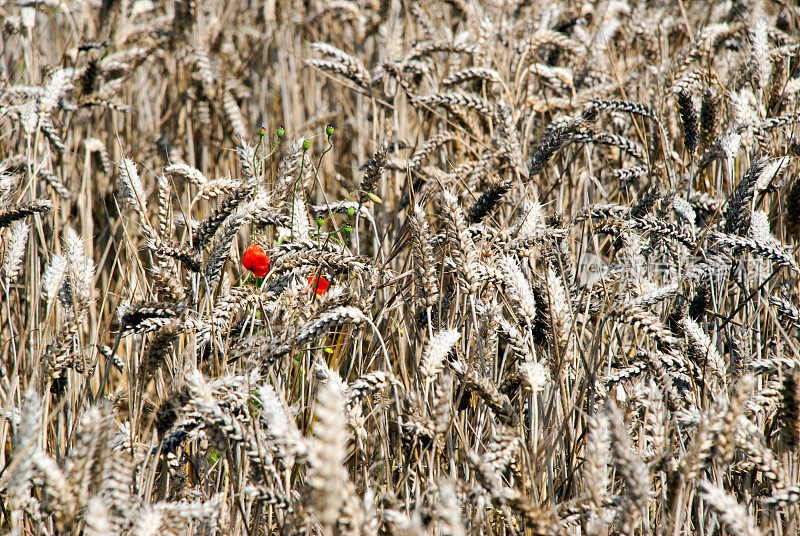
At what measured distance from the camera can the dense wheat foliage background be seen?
3.41 ft

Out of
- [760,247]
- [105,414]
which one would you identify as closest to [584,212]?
[760,247]

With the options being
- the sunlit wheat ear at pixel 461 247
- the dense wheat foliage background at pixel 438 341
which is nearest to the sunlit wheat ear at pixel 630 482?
the dense wheat foliage background at pixel 438 341

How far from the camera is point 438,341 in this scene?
1.19 meters

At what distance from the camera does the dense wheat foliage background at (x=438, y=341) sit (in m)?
1.04

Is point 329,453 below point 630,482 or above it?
Answer: above

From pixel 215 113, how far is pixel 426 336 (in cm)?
211

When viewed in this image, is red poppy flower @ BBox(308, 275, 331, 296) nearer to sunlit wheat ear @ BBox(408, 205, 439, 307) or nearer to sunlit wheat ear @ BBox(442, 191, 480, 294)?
sunlit wheat ear @ BBox(408, 205, 439, 307)

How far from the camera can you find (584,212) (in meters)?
1.71

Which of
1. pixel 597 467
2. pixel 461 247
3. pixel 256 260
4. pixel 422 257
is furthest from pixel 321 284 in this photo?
pixel 597 467

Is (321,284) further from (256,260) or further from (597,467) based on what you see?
(597,467)

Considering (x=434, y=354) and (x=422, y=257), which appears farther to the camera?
(x=422, y=257)

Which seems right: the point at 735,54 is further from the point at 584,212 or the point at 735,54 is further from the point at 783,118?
the point at 584,212

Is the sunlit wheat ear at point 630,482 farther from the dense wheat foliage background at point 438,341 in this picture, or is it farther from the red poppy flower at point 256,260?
the red poppy flower at point 256,260

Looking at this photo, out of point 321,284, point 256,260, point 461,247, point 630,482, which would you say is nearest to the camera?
point 630,482
